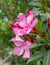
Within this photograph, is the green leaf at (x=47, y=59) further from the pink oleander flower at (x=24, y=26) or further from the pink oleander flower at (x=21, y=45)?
the pink oleander flower at (x=24, y=26)

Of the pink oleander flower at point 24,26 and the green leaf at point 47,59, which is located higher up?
the pink oleander flower at point 24,26

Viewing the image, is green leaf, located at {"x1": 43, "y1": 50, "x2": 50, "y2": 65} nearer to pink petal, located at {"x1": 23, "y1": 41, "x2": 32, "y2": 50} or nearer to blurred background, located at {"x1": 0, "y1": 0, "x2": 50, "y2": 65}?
pink petal, located at {"x1": 23, "y1": 41, "x2": 32, "y2": 50}

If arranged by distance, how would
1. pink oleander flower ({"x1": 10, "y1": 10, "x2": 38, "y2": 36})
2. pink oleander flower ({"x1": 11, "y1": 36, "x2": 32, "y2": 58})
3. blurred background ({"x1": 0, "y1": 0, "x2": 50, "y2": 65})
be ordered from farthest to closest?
blurred background ({"x1": 0, "y1": 0, "x2": 50, "y2": 65}) < pink oleander flower ({"x1": 11, "y1": 36, "x2": 32, "y2": 58}) < pink oleander flower ({"x1": 10, "y1": 10, "x2": 38, "y2": 36})

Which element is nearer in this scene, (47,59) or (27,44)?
(27,44)

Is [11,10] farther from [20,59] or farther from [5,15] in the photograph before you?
[20,59]

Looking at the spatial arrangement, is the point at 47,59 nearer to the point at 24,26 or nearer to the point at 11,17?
the point at 24,26

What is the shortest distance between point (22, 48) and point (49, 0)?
0.48 metres

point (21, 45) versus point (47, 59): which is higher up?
point (21, 45)

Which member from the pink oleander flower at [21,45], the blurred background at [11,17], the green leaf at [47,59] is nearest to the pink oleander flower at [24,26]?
the pink oleander flower at [21,45]

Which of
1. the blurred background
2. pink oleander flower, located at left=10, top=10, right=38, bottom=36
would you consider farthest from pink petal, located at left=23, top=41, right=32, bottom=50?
the blurred background

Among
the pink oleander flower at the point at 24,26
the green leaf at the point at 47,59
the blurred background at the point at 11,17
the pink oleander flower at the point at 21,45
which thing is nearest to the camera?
the pink oleander flower at the point at 24,26

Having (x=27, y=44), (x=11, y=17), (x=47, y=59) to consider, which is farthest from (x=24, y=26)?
(x=11, y=17)

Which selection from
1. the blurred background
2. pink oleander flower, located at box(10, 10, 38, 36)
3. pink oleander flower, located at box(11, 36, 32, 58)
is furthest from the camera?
the blurred background

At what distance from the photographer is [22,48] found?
4.48ft
